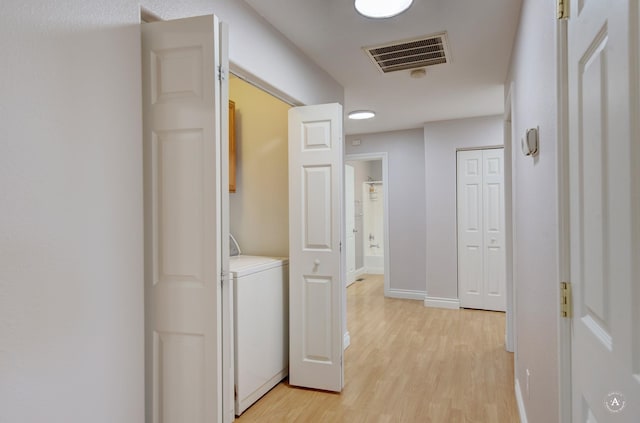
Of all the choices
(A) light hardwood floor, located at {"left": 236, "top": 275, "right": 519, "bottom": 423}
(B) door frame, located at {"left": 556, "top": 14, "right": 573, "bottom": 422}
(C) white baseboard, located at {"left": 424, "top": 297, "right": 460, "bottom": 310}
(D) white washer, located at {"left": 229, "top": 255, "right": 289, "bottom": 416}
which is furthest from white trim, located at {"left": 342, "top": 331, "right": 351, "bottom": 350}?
(B) door frame, located at {"left": 556, "top": 14, "right": 573, "bottom": 422}

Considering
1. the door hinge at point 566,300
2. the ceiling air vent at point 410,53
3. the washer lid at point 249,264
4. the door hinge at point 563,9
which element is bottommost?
the washer lid at point 249,264

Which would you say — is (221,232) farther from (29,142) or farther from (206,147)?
(29,142)

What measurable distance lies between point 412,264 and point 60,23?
5005mm

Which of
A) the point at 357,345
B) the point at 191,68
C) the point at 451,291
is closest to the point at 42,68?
the point at 191,68

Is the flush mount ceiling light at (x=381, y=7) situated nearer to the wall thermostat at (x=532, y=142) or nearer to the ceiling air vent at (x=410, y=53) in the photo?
the ceiling air vent at (x=410, y=53)

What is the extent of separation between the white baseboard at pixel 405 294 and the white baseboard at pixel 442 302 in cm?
37

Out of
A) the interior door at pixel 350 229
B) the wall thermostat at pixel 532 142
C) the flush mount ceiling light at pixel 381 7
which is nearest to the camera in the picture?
the wall thermostat at pixel 532 142

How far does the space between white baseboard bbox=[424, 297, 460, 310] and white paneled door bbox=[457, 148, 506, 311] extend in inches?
3.3

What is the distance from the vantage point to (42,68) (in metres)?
1.16

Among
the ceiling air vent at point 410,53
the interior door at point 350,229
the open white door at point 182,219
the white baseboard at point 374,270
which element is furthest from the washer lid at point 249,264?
the white baseboard at point 374,270

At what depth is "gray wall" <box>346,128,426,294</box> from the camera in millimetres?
5441

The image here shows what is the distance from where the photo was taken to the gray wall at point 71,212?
1.09m

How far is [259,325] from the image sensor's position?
8.50 feet

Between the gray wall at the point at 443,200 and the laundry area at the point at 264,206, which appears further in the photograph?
the gray wall at the point at 443,200
